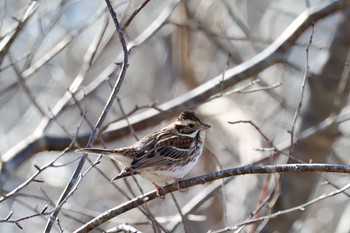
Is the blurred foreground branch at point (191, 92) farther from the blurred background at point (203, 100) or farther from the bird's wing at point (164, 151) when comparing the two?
the bird's wing at point (164, 151)

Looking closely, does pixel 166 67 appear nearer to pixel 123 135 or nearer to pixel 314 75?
pixel 314 75

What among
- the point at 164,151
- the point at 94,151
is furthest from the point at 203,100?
the point at 94,151

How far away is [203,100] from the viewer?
7648 millimetres

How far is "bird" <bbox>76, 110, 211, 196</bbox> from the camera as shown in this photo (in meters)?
5.90

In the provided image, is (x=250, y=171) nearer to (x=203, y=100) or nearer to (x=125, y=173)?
(x=125, y=173)

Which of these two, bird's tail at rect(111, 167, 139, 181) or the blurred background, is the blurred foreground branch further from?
bird's tail at rect(111, 167, 139, 181)

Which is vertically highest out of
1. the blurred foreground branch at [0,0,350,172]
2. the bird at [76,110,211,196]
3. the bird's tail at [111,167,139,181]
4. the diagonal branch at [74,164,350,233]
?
the blurred foreground branch at [0,0,350,172]

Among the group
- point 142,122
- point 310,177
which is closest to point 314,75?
point 310,177

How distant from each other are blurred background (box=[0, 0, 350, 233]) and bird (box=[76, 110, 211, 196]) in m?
1.14

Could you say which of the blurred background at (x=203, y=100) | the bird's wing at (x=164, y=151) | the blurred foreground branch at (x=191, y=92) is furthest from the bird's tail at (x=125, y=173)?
the blurred background at (x=203, y=100)

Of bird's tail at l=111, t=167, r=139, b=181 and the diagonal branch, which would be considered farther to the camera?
bird's tail at l=111, t=167, r=139, b=181

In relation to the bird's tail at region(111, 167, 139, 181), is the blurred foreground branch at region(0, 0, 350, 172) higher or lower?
higher

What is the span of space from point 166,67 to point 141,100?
0.66m

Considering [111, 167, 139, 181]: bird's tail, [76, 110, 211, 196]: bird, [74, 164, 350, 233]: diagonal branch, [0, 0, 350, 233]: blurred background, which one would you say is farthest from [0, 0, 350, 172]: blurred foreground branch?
[74, 164, 350, 233]: diagonal branch
